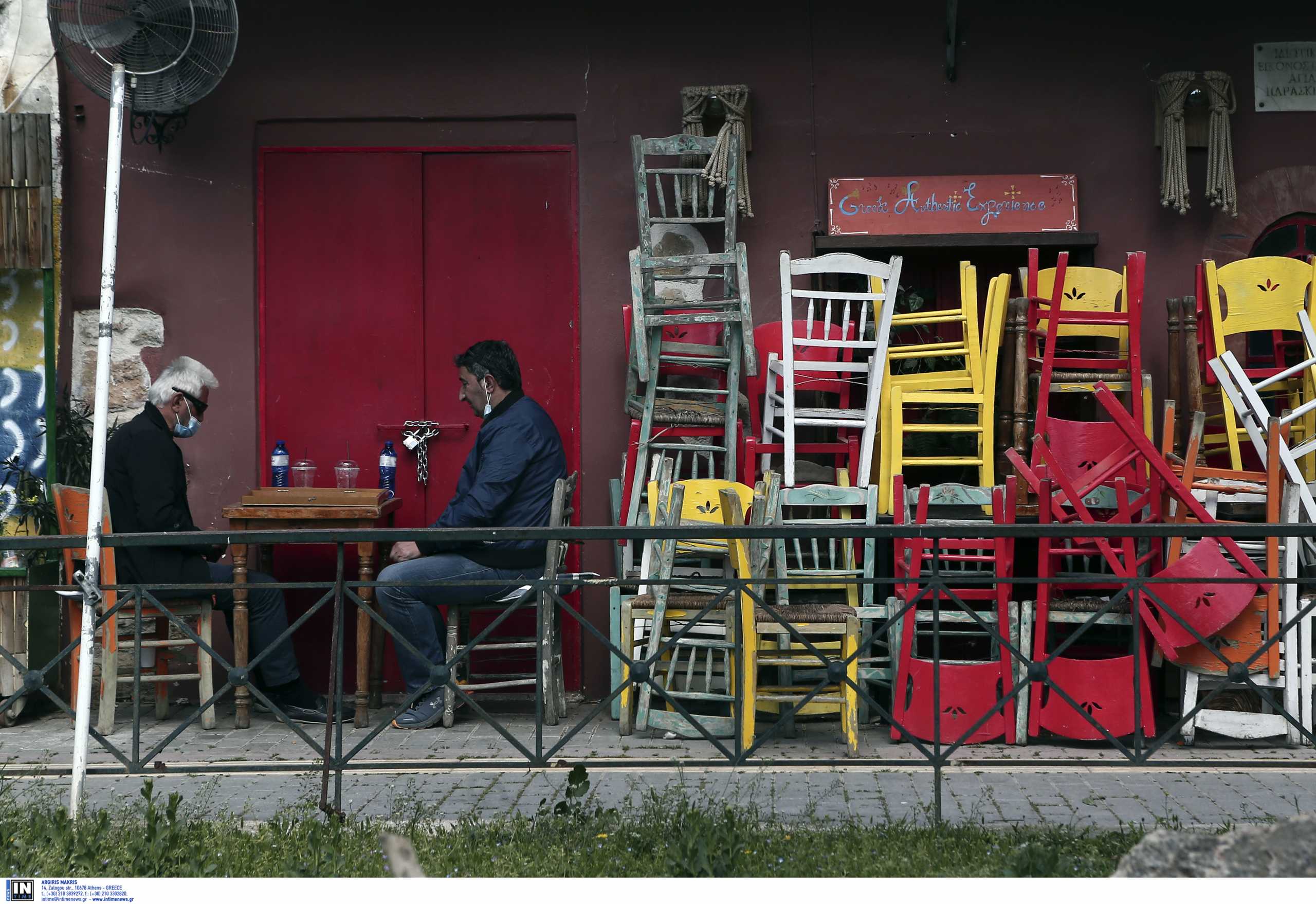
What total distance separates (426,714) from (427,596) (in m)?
0.58

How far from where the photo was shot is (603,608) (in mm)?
6473

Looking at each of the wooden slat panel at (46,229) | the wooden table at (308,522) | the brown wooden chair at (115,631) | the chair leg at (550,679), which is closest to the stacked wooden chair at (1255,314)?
the chair leg at (550,679)

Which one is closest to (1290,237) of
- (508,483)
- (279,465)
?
(508,483)

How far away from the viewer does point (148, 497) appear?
5.77 metres

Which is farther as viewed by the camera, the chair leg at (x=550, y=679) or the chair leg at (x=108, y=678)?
the chair leg at (x=550, y=679)

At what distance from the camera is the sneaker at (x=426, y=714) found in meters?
5.91

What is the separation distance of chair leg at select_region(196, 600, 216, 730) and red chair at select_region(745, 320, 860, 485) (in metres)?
2.67

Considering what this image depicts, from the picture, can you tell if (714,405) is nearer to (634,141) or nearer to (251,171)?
(634,141)

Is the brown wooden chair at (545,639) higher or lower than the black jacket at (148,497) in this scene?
lower

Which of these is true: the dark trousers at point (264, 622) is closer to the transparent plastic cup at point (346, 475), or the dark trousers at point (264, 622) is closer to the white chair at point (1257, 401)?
the transparent plastic cup at point (346, 475)

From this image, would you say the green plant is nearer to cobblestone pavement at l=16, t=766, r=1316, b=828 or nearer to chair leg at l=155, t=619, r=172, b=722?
chair leg at l=155, t=619, r=172, b=722

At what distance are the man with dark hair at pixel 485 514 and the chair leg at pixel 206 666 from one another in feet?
2.75

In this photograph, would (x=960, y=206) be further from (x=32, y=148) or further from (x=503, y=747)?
(x=32, y=148)

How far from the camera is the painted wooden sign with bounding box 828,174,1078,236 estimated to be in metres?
6.44
